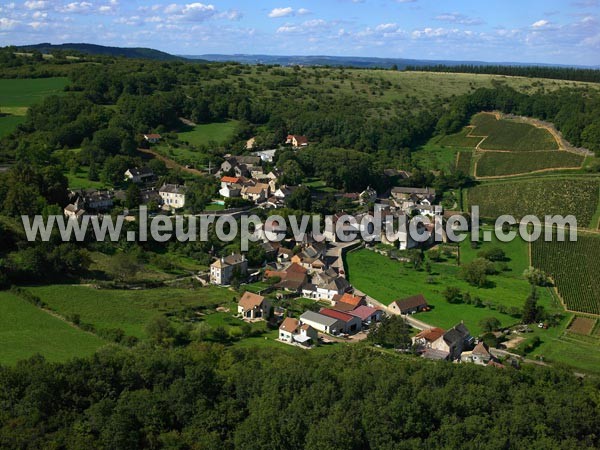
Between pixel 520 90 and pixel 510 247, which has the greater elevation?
pixel 520 90

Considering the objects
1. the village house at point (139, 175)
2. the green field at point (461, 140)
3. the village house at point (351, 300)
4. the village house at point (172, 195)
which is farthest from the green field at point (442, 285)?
the green field at point (461, 140)

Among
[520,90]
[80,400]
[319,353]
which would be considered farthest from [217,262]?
[520,90]

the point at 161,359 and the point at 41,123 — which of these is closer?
the point at 161,359

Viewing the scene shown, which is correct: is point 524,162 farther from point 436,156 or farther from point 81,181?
point 81,181

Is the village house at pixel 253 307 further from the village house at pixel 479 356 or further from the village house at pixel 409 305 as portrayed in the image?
the village house at pixel 479 356

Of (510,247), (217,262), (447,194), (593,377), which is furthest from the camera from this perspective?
(447,194)

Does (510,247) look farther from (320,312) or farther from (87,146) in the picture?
(87,146)

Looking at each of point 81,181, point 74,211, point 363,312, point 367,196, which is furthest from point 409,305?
point 81,181
